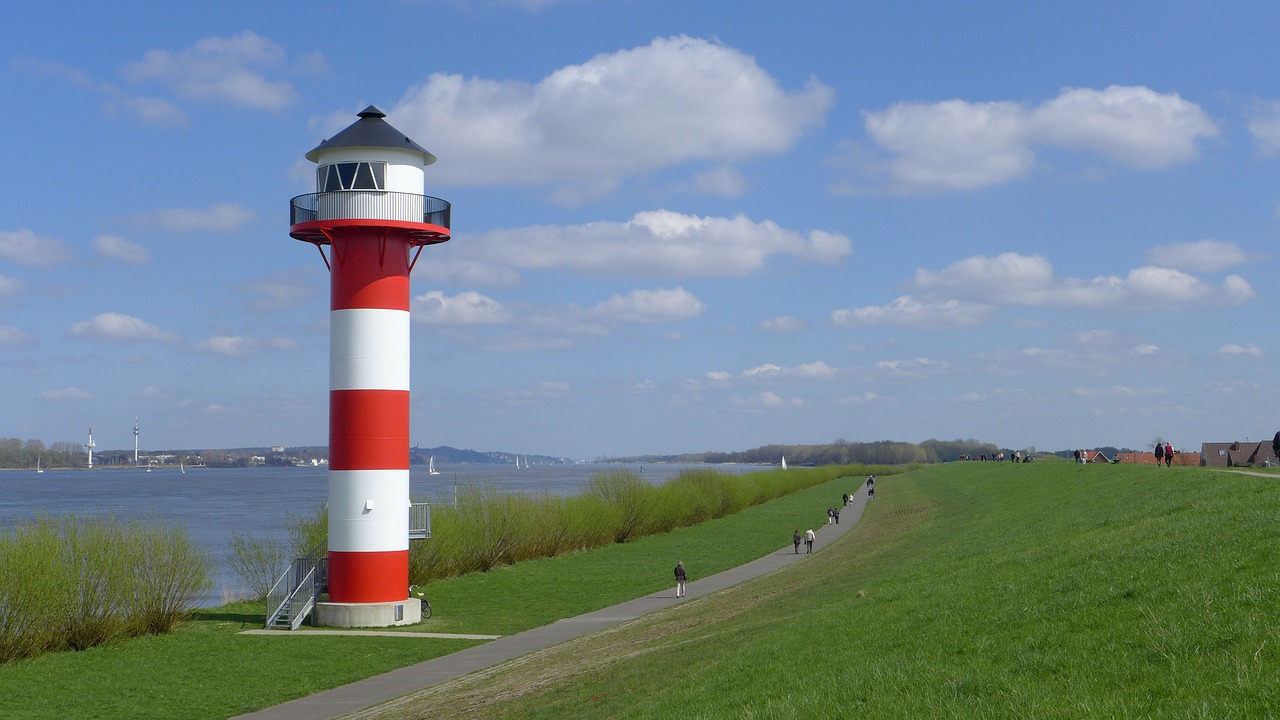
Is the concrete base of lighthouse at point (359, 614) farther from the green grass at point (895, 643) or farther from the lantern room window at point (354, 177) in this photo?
the lantern room window at point (354, 177)

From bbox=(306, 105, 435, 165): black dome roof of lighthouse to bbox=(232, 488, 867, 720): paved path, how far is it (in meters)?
13.4

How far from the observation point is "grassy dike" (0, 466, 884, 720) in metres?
20.6

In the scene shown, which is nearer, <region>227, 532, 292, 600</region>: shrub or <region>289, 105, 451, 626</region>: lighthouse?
<region>289, 105, 451, 626</region>: lighthouse

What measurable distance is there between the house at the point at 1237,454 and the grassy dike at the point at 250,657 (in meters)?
46.9

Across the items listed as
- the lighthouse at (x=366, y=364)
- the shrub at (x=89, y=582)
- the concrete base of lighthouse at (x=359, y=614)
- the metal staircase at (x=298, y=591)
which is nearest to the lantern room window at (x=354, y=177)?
the lighthouse at (x=366, y=364)

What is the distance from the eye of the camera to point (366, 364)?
29062 mm

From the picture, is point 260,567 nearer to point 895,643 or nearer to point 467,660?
point 467,660

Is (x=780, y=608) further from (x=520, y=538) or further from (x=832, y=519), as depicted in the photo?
(x=832, y=519)

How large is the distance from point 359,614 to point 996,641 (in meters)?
20.1

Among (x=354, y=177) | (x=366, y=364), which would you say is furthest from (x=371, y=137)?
(x=366, y=364)

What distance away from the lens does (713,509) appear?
7950 cm

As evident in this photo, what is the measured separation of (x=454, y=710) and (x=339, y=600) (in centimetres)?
1155

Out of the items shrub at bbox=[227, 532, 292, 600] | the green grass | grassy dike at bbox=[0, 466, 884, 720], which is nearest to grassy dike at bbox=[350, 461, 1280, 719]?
the green grass

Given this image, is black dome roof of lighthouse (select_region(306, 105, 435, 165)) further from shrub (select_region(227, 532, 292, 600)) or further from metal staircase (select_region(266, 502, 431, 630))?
shrub (select_region(227, 532, 292, 600))
